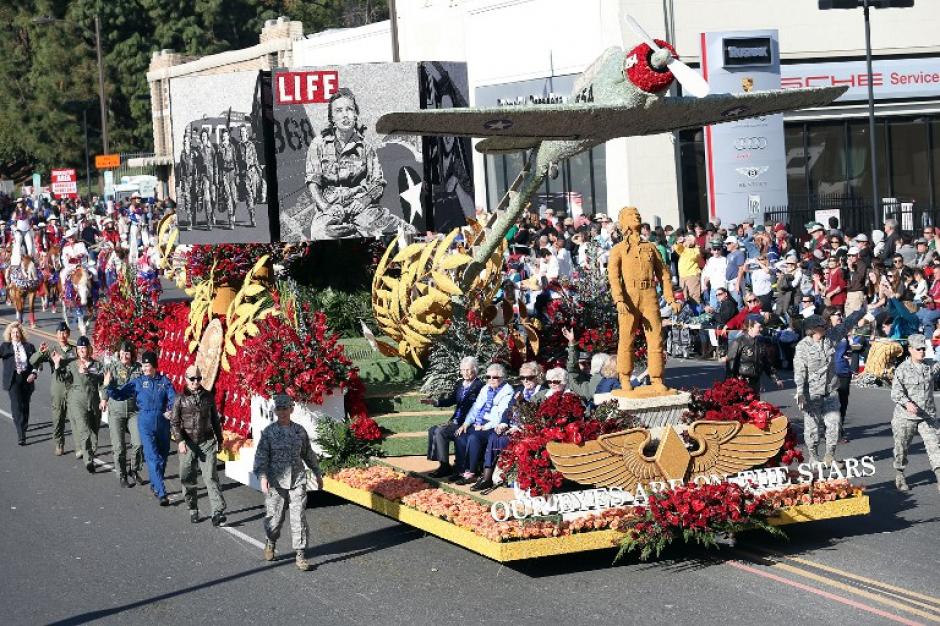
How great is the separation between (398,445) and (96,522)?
3326 mm

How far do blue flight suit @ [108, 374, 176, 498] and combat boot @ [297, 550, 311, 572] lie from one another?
394 cm

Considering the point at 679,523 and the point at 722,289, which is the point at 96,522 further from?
the point at 722,289

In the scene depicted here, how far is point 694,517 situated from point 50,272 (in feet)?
95.1

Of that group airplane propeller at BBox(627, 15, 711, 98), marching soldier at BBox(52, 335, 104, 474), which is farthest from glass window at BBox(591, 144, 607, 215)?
airplane propeller at BBox(627, 15, 711, 98)

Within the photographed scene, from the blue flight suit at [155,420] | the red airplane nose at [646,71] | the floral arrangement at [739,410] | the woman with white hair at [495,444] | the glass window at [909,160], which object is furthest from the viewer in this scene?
the glass window at [909,160]

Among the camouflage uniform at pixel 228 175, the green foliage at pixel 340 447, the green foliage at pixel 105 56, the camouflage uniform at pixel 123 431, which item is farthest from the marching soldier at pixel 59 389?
the green foliage at pixel 105 56

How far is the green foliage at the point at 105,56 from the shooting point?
252ft

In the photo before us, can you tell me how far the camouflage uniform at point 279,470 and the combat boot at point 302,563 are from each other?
33cm

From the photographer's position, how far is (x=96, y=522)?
1633 centimetres

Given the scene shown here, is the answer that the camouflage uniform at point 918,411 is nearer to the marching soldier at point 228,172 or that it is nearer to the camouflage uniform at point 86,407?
the marching soldier at point 228,172

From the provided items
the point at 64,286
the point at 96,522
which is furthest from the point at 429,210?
the point at 64,286

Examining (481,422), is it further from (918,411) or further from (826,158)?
(826,158)

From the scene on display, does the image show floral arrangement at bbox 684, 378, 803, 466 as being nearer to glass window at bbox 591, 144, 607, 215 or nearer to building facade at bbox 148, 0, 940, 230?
building facade at bbox 148, 0, 940, 230

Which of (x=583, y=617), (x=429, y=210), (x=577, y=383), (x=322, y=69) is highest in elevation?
(x=322, y=69)
